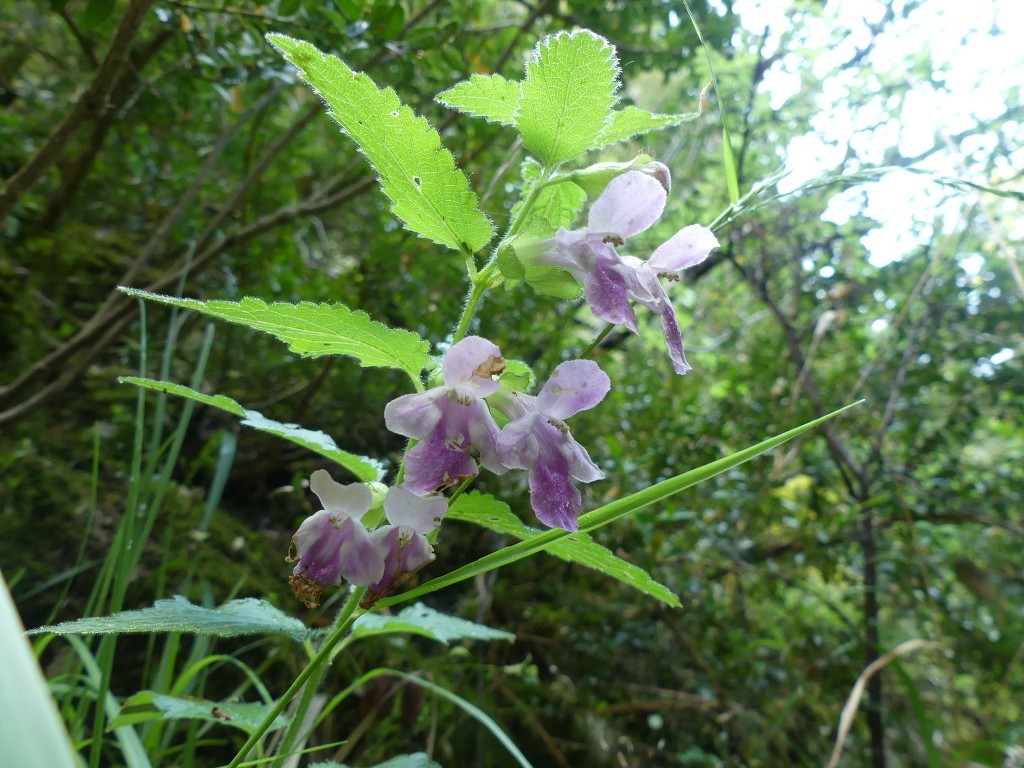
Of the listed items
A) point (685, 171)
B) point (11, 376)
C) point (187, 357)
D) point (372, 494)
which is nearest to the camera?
point (372, 494)

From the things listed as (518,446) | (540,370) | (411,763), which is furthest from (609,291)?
(540,370)

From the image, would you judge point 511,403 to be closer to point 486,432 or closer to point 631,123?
point 486,432

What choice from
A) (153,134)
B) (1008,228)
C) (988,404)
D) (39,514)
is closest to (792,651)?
(988,404)

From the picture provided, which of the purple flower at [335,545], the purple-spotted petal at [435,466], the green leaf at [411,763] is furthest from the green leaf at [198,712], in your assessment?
the purple-spotted petal at [435,466]

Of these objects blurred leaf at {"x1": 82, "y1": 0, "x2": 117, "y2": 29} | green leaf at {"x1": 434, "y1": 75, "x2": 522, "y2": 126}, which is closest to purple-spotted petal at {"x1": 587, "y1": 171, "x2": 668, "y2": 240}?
green leaf at {"x1": 434, "y1": 75, "x2": 522, "y2": 126}

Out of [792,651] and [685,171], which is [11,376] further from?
[685,171]

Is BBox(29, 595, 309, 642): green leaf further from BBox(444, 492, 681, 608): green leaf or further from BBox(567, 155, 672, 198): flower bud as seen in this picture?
BBox(567, 155, 672, 198): flower bud
